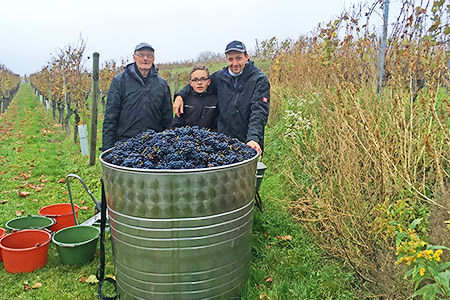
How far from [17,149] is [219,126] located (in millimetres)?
6940

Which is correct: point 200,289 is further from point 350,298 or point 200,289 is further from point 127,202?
point 350,298

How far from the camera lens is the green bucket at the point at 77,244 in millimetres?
3258

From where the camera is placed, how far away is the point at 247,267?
260 cm

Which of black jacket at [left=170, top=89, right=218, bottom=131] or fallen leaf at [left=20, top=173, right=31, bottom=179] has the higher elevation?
black jacket at [left=170, top=89, right=218, bottom=131]

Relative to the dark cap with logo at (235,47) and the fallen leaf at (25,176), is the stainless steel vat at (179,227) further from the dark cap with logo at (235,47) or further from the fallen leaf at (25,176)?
the fallen leaf at (25,176)

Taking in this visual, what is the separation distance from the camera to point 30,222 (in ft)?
12.6

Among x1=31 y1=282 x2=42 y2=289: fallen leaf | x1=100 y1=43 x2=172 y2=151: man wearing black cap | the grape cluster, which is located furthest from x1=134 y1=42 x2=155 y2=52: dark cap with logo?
x1=31 y1=282 x2=42 y2=289: fallen leaf

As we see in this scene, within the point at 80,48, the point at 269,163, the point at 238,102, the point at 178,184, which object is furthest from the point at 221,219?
the point at 80,48

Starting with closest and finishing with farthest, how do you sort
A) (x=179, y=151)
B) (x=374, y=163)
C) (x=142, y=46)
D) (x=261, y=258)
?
1. (x=179, y=151)
2. (x=374, y=163)
3. (x=261, y=258)
4. (x=142, y=46)

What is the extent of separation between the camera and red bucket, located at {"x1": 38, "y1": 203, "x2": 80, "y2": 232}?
3955 mm

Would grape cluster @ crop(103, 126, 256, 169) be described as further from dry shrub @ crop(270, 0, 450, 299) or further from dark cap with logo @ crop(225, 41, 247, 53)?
dark cap with logo @ crop(225, 41, 247, 53)

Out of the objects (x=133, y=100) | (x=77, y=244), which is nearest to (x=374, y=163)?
(x=133, y=100)

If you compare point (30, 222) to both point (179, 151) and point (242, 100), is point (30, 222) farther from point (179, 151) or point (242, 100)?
point (242, 100)

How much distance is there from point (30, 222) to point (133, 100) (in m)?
1.75
